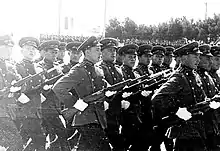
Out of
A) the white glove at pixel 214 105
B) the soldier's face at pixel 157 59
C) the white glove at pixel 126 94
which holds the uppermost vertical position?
the soldier's face at pixel 157 59

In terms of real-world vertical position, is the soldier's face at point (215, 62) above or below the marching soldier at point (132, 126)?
above

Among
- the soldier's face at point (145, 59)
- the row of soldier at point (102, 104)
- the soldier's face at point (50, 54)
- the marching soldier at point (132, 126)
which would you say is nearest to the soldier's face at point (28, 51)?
the row of soldier at point (102, 104)

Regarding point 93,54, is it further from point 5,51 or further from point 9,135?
point 9,135

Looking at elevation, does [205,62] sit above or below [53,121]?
above

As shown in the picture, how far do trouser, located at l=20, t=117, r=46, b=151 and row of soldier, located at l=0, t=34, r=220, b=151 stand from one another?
15 millimetres

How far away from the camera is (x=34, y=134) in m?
6.41

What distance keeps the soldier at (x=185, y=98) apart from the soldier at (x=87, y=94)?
2.43 feet

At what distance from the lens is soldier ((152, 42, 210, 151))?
527cm

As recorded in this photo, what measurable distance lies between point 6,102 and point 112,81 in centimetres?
170

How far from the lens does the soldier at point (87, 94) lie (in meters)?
5.21

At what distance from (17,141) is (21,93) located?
1216 mm

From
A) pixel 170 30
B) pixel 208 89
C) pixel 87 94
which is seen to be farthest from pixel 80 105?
pixel 170 30

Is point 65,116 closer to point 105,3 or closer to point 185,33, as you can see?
point 105,3

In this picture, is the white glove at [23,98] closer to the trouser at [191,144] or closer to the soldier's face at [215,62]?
the trouser at [191,144]
